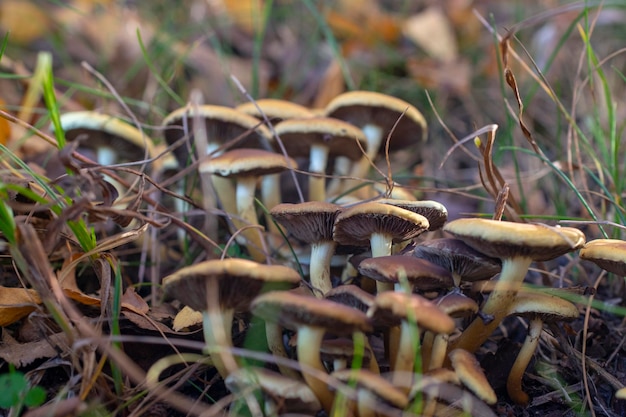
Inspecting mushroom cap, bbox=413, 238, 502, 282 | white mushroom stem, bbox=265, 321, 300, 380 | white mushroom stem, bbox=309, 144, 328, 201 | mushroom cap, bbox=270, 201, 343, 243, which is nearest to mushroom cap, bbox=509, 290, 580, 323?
mushroom cap, bbox=413, 238, 502, 282

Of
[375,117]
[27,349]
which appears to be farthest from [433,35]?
Answer: [27,349]

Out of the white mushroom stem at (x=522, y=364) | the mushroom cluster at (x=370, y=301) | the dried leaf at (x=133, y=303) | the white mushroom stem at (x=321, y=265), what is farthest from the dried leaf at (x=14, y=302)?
the white mushroom stem at (x=522, y=364)

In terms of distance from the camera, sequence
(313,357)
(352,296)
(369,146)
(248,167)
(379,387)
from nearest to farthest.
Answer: (379,387) → (313,357) → (352,296) → (248,167) → (369,146)

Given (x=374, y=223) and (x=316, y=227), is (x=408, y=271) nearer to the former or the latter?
(x=374, y=223)

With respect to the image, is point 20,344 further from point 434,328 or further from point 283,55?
point 283,55

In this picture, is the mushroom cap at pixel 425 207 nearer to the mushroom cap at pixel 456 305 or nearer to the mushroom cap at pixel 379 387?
the mushroom cap at pixel 456 305

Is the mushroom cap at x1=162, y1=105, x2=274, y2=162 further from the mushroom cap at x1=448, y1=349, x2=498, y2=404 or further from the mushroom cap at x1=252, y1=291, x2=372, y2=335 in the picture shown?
the mushroom cap at x1=448, y1=349, x2=498, y2=404

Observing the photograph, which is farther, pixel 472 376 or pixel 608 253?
pixel 608 253
